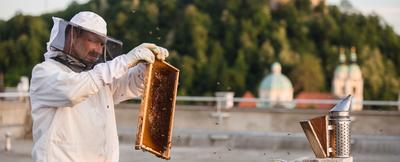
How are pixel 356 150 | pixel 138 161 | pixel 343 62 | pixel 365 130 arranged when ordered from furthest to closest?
pixel 343 62, pixel 365 130, pixel 356 150, pixel 138 161

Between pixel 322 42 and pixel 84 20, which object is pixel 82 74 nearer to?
pixel 84 20

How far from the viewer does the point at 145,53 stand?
512 centimetres

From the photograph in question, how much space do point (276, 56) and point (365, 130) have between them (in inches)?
3832

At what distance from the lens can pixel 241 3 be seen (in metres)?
126

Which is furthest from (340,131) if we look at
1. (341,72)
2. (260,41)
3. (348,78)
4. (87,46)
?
(260,41)

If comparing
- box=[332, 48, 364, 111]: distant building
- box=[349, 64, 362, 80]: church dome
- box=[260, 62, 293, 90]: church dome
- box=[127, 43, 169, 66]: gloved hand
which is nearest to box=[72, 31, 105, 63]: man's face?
box=[127, 43, 169, 66]: gloved hand

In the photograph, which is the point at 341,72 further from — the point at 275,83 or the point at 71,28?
the point at 71,28

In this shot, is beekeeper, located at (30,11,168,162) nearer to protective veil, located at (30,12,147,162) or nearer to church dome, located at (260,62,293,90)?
protective veil, located at (30,12,147,162)

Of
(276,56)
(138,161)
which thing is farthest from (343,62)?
(138,161)

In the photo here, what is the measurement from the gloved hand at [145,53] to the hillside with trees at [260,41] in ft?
294

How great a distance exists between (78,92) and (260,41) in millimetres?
116526

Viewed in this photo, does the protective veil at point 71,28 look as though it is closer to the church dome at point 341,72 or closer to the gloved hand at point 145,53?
the gloved hand at point 145,53

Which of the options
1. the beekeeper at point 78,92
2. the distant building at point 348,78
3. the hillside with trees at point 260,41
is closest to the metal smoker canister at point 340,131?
the beekeeper at point 78,92

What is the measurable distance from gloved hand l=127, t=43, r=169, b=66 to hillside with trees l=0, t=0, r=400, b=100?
89535 mm
